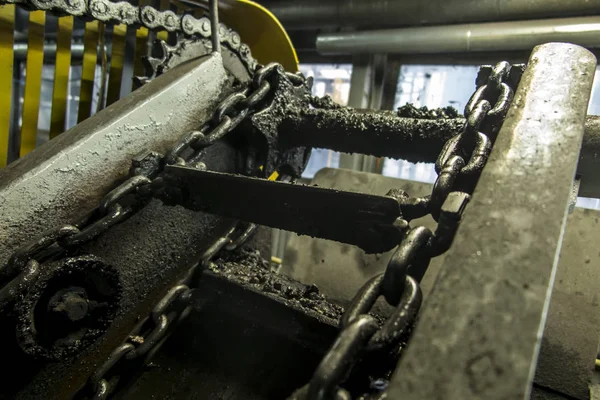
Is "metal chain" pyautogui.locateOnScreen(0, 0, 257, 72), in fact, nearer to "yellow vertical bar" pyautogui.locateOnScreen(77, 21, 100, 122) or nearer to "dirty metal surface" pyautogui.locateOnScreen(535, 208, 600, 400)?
"yellow vertical bar" pyautogui.locateOnScreen(77, 21, 100, 122)

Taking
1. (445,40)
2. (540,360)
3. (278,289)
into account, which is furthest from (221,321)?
(445,40)

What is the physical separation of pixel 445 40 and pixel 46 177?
323cm

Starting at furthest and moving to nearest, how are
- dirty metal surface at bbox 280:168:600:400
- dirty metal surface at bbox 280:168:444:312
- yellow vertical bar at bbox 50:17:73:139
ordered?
yellow vertical bar at bbox 50:17:73:139 < dirty metal surface at bbox 280:168:444:312 < dirty metal surface at bbox 280:168:600:400

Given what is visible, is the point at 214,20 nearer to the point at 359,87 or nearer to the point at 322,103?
the point at 322,103

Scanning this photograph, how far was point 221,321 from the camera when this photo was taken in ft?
4.53

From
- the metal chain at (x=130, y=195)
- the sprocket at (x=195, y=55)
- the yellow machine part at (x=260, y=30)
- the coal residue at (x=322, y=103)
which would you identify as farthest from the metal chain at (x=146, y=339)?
the yellow machine part at (x=260, y=30)

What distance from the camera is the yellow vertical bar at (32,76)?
2453 millimetres

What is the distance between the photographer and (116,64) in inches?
116

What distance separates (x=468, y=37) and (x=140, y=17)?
97.5 inches

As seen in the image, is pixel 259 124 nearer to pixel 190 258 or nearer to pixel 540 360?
pixel 190 258

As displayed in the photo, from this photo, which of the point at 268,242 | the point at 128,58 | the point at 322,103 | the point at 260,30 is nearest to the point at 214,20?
the point at 322,103

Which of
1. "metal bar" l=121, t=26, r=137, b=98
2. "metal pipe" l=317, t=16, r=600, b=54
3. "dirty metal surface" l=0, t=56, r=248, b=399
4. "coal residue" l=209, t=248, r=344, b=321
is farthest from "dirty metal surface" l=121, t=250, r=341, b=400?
"metal pipe" l=317, t=16, r=600, b=54

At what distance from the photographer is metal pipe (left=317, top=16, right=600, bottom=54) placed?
9.78 ft

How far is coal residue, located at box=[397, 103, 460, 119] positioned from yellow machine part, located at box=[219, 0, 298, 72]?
5.06 feet
